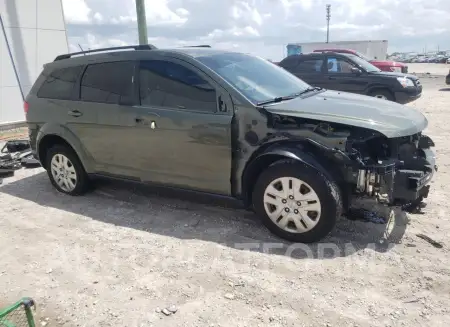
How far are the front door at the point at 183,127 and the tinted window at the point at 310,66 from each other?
7.90 m

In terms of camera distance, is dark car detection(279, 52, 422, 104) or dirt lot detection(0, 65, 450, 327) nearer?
dirt lot detection(0, 65, 450, 327)

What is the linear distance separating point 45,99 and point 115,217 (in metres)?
1.85

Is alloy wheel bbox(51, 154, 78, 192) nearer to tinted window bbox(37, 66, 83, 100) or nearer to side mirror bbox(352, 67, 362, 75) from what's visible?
tinted window bbox(37, 66, 83, 100)

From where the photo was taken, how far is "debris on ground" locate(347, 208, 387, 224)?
3.95 metres

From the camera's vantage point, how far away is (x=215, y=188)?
395 centimetres

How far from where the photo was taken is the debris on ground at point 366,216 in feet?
13.0

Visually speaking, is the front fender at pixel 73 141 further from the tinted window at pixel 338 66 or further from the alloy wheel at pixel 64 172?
the tinted window at pixel 338 66

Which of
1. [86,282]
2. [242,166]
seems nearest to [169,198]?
[242,166]

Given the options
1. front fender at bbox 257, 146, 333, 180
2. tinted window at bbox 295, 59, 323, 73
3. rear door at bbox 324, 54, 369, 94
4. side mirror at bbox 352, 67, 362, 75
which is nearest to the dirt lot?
front fender at bbox 257, 146, 333, 180

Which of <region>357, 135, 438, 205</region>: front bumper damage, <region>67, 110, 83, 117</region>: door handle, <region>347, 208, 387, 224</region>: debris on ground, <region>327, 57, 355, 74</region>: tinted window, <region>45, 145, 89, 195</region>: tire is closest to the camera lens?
<region>357, 135, 438, 205</region>: front bumper damage

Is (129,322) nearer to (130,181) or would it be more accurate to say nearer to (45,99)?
(130,181)

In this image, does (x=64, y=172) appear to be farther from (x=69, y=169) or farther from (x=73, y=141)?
(x=73, y=141)

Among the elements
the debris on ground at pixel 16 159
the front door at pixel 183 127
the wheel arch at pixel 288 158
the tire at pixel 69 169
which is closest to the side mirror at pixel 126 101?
the front door at pixel 183 127

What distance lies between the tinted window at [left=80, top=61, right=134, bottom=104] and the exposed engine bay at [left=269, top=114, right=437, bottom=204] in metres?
1.75
